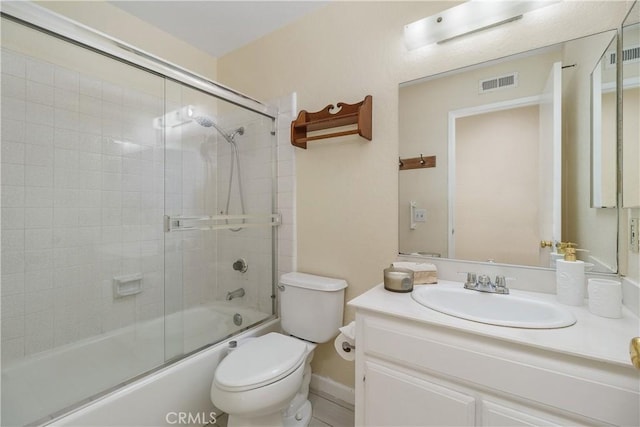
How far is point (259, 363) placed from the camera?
125cm

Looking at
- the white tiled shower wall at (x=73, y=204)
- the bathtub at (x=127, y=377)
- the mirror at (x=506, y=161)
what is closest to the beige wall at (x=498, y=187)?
the mirror at (x=506, y=161)

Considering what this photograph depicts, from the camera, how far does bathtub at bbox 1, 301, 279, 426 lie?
3.58ft

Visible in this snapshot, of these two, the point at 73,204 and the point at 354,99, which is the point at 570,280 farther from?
the point at 73,204

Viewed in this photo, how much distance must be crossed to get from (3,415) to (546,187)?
2.35 m

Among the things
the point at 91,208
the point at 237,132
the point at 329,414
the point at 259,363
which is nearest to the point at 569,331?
the point at 259,363

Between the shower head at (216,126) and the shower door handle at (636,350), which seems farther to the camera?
the shower head at (216,126)

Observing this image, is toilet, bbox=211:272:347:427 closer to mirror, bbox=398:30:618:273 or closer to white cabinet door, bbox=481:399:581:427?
mirror, bbox=398:30:618:273

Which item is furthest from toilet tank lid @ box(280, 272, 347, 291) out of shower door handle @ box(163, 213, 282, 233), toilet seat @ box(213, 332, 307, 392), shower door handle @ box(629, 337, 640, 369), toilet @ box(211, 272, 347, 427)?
shower door handle @ box(629, 337, 640, 369)

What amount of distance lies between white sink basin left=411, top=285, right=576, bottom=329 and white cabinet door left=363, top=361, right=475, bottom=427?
26 centimetres

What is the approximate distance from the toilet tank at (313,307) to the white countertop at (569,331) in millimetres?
529

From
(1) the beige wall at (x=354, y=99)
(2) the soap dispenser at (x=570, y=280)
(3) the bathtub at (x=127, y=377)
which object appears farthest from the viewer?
(1) the beige wall at (x=354, y=99)

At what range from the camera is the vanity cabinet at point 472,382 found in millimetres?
691

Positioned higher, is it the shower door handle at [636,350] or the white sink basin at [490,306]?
the shower door handle at [636,350]

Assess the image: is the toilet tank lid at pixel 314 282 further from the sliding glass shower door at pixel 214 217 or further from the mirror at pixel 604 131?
the mirror at pixel 604 131
